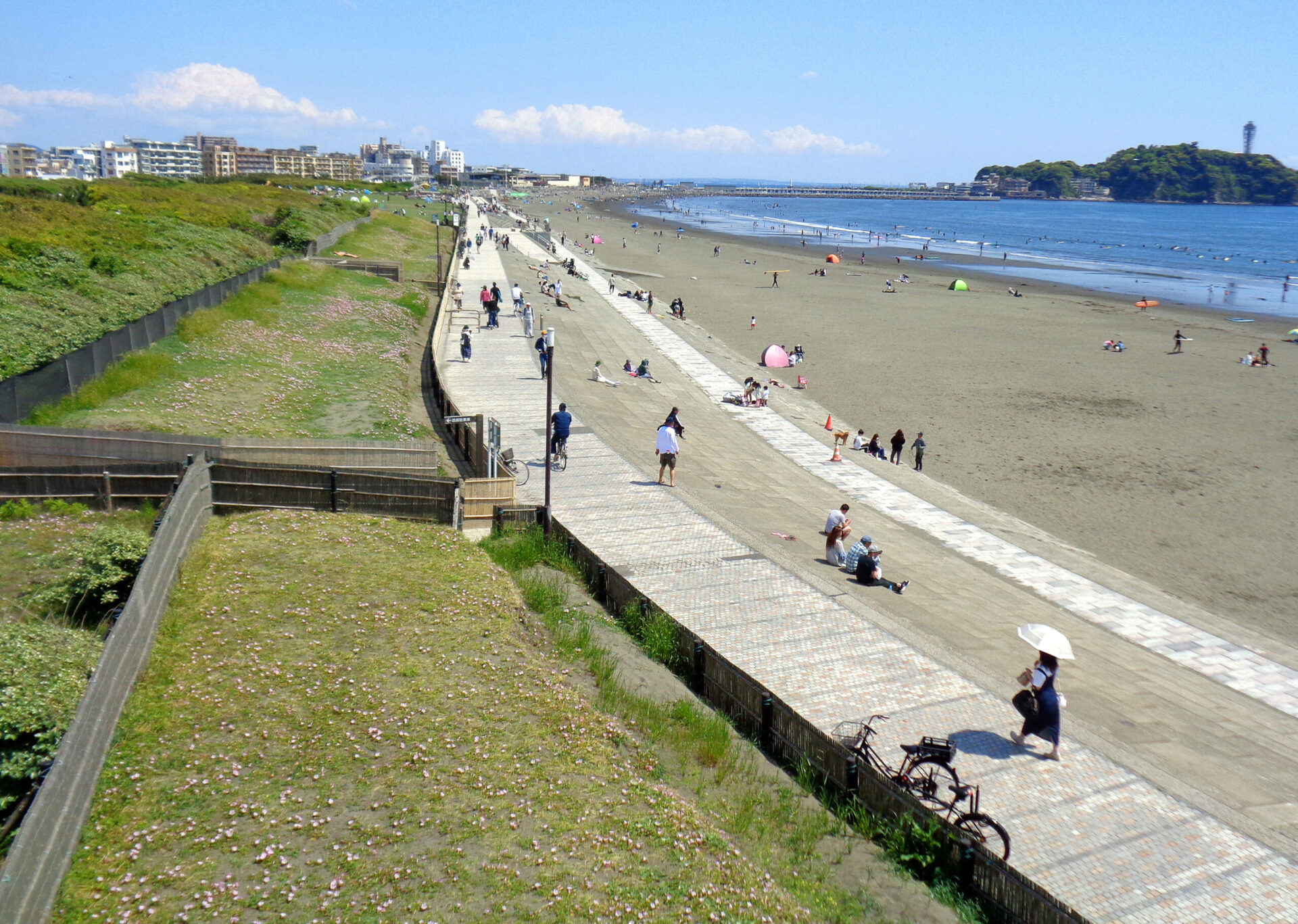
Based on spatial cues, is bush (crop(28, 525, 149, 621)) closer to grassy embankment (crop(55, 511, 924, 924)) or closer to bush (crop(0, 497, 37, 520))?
grassy embankment (crop(55, 511, 924, 924))

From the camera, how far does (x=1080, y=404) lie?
3177cm

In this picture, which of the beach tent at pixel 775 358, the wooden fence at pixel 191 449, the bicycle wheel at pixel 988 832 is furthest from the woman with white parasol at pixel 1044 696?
the beach tent at pixel 775 358

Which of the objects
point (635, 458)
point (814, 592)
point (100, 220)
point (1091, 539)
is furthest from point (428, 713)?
point (100, 220)

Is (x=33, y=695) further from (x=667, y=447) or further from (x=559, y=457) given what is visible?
(x=559, y=457)

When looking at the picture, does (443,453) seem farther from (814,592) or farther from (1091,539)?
(1091,539)

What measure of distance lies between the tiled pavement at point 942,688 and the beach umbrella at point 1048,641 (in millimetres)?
937

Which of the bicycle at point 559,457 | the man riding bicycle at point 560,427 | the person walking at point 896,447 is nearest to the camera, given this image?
the man riding bicycle at point 560,427

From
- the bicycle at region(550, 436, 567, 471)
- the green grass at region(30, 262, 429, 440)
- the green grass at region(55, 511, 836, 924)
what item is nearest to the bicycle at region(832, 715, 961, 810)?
the green grass at region(55, 511, 836, 924)

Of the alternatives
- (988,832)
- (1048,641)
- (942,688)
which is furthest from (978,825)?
(942,688)

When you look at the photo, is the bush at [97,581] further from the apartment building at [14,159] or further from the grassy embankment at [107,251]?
the apartment building at [14,159]

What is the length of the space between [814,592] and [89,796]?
8722 millimetres

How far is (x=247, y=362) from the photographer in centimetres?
2456

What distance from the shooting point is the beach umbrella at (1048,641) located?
8.98 m

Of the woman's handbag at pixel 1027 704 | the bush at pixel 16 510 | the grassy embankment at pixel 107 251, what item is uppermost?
the grassy embankment at pixel 107 251
